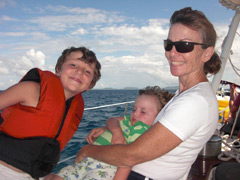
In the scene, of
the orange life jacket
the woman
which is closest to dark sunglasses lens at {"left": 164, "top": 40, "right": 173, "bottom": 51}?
the woman

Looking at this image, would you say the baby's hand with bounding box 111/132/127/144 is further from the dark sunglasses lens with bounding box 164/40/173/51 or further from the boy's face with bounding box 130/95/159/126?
the dark sunglasses lens with bounding box 164/40/173/51

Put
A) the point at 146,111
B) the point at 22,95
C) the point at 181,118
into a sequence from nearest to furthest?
the point at 181,118, the point at 22,95, the point at 146,111

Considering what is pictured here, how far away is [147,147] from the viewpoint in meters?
1.28

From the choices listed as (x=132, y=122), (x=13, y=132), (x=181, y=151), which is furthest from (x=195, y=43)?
(x=13, y=132)

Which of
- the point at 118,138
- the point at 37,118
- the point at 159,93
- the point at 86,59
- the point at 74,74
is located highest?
the point at 86,59

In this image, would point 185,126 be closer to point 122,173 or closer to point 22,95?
point 122,173

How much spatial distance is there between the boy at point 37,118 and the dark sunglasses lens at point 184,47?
3.10 ft

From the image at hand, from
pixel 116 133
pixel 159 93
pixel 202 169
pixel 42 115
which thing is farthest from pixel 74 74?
pixel 202 169

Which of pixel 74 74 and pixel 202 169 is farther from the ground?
pixel 74 74

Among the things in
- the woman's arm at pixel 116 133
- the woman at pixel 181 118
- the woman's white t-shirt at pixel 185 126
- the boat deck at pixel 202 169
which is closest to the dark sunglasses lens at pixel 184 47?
the woman at pixel 181 118

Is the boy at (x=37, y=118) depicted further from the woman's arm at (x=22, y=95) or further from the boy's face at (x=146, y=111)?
the boy's face at (x=146, y=111)

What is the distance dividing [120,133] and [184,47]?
80 centimetres

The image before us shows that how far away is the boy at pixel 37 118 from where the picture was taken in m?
1.71

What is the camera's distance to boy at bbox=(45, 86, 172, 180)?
1670 mm
